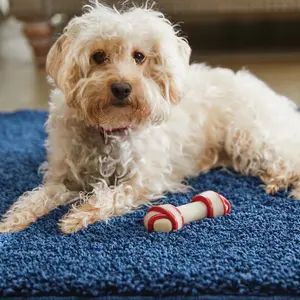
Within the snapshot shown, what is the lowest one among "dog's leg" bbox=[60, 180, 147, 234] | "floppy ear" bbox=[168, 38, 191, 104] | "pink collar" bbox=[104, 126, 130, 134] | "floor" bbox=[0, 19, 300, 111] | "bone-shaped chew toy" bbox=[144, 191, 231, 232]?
"floor" bbox=[0, 19, 300, 111]

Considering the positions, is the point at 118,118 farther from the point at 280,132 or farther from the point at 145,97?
the point at 280,132

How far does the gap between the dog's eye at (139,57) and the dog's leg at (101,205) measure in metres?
0.51

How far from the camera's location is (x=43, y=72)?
4887mm

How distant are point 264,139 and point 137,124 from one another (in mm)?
699

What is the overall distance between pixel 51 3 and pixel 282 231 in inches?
129

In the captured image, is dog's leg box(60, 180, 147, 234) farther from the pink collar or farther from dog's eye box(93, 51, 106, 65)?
dog's eye box(93, 51, 106, 65)

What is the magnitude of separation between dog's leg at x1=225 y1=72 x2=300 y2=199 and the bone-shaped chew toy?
0.35 metres

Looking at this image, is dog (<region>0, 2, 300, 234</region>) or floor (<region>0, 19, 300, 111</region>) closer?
dog (<region>0, 2, 300, 234</region>)

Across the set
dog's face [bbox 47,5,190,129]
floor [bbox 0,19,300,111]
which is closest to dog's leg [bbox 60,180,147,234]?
A: dog's face [bbox 47,5,190,129]

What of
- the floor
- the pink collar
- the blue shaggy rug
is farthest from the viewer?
the floor

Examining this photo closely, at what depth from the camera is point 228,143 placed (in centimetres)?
266

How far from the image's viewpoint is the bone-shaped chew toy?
2.03 m

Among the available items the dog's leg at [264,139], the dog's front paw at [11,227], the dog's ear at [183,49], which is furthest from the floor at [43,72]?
the dog's front paw at [11,227]

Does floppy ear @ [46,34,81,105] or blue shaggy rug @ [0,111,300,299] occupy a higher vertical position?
floppy ear @ [46,34,81,105]
